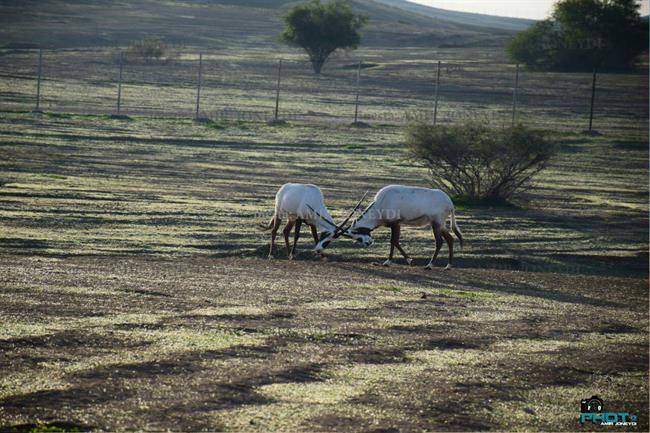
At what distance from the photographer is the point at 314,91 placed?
212 ft

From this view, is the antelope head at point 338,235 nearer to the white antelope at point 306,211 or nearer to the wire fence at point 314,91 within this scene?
the white antelope at point 306,211

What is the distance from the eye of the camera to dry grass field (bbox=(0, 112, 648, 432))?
29.3 ft

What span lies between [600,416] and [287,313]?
4.92 metres

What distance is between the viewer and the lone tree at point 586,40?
254ft

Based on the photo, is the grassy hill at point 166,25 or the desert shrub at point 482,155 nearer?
the desert shrub at point 482,155

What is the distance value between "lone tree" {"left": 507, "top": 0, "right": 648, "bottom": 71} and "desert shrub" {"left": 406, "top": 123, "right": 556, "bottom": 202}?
51.3m

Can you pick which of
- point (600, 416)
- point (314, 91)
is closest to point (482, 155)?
point (600, 416)

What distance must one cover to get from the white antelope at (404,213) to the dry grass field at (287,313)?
686 mm

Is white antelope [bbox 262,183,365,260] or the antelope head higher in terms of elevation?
white antelope [bbox 262,183,365,260]

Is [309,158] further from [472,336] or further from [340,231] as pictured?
[472,336]

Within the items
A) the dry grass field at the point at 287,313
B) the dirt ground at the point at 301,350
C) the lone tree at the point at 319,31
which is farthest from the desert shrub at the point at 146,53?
the dirt ground at the point at 301,350

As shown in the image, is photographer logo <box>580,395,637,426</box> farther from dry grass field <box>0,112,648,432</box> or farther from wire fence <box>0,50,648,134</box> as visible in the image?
wire fence <box>0,50,648,134</box>

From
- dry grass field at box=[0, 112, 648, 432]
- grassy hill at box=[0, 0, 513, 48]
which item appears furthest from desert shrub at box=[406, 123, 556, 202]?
grassy hill at box=[0, 0, 513, 48]

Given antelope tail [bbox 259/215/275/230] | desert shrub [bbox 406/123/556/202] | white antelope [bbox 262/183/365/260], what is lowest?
antelope tail [bbox 259/215/275/230]
